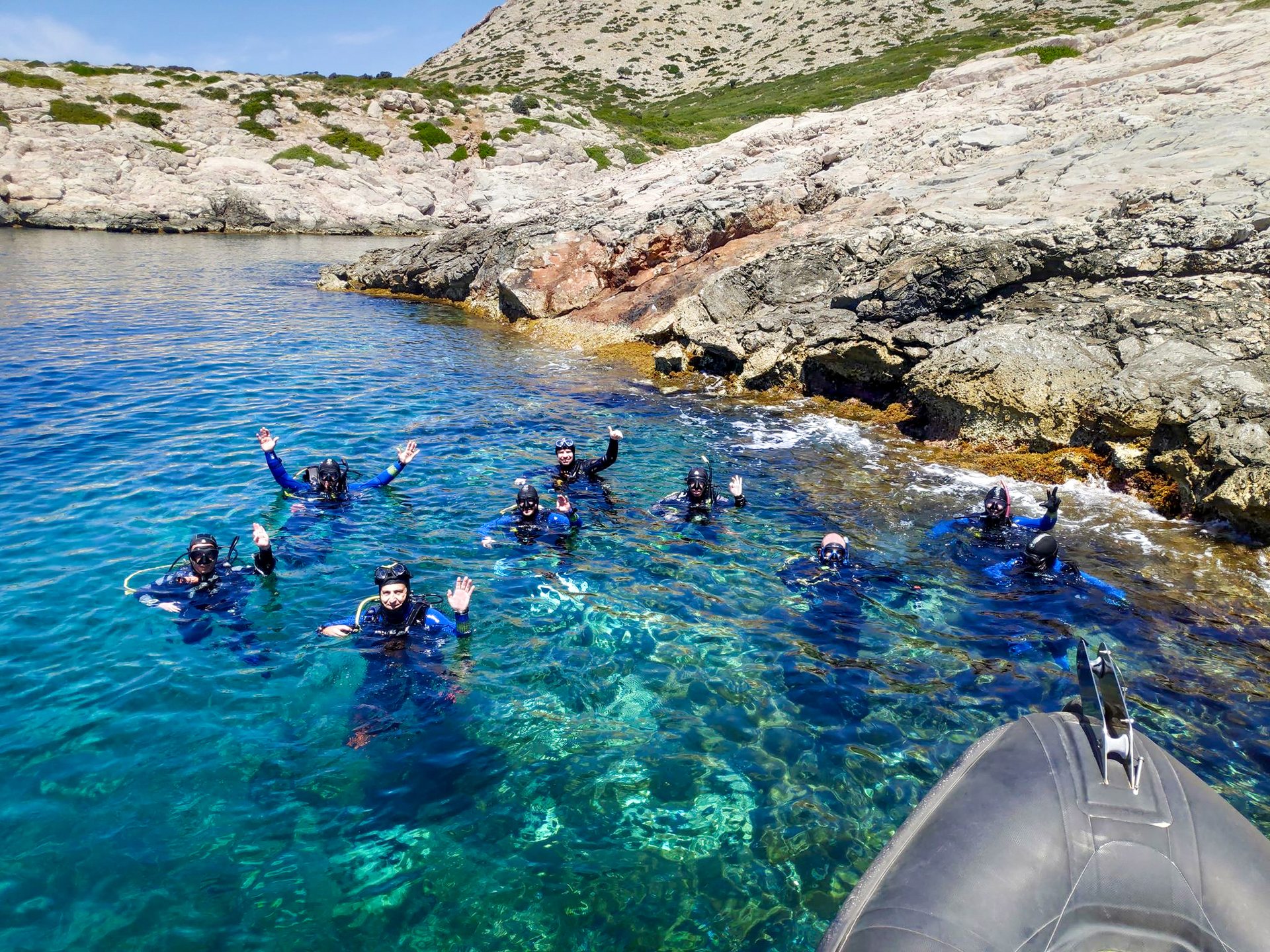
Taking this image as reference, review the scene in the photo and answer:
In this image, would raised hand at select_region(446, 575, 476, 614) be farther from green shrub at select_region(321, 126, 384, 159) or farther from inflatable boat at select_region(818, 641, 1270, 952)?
green shrub at select_region(321, 126, 384, 159)

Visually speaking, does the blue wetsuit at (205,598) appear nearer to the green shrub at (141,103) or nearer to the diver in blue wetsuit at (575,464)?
the diver in blue wetsuit at (575,464)

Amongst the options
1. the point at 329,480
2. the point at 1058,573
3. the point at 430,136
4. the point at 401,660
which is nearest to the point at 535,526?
the point at 401,660

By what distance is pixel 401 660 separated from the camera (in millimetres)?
8164

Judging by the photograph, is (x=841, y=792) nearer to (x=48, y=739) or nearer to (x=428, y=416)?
(x=48, y=739)

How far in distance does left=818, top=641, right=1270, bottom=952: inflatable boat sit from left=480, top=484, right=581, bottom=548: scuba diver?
822 centimetres

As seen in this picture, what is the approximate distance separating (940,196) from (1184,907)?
21.1m

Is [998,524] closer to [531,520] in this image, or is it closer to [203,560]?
[531,520]

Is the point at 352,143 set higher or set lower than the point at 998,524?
higher

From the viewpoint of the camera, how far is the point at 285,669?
8070mm

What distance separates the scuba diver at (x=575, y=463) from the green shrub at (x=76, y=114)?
229 feet

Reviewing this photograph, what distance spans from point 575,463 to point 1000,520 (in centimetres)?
716

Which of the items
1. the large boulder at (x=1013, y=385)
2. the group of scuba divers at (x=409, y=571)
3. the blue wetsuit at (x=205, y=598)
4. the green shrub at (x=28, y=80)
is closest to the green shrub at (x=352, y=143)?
the green shrub at (x=28, y=80)

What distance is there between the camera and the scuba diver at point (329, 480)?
1189cm

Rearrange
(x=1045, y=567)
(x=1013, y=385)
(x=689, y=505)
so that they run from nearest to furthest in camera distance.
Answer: (x=1045, y=567) → (x=689, y=505) → (x=1013, y=385)
